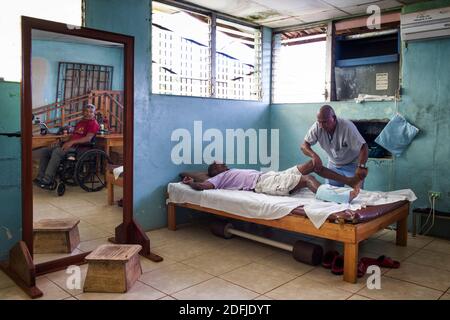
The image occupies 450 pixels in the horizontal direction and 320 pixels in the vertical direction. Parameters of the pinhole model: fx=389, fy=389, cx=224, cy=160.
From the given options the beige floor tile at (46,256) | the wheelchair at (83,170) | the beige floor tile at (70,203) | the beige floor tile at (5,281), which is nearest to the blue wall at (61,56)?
the wheelchair at (83,170)

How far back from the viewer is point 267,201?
350 centimetres

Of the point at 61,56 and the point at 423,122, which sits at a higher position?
the point at 61,56

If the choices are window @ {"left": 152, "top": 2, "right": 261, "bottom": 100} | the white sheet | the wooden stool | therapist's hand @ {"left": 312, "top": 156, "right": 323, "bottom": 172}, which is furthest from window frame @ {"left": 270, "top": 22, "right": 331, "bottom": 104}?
the wooden stool

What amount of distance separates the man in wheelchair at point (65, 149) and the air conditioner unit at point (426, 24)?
3329mm

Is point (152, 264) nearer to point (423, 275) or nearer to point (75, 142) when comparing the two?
point (75, 142)

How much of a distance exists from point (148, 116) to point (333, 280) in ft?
8.07

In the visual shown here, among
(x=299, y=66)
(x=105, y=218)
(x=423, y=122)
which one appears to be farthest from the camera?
(x=299, y=66)

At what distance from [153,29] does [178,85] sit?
26.8 inches

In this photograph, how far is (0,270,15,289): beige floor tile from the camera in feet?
9.41

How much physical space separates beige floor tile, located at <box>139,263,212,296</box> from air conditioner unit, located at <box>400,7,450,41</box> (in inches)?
129

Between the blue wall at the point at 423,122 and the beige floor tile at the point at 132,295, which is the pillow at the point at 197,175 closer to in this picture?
the beige floor tile at the point at 132,295

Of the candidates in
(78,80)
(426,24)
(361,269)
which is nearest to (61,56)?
(78,80)

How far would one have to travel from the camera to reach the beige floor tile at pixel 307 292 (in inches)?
108
